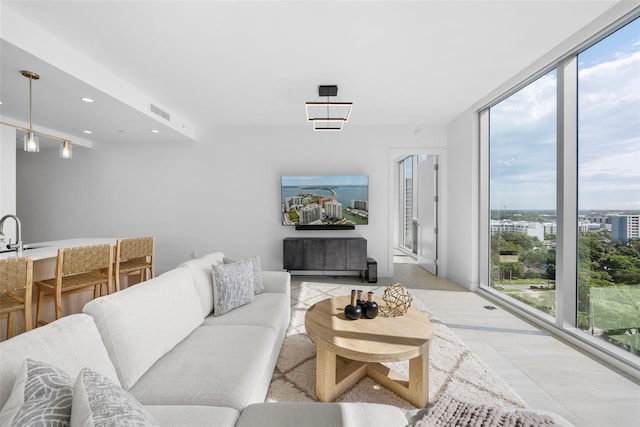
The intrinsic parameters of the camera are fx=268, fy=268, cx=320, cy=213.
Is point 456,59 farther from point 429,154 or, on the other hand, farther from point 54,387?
point 54,387

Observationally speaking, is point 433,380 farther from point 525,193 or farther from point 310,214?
point 310,214

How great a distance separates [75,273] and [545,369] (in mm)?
4168

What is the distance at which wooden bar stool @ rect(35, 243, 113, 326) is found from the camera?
235 cm

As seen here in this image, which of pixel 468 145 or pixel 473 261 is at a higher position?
pixel 468 145

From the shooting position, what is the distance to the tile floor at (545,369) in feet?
5.58

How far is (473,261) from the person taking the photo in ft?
13.4

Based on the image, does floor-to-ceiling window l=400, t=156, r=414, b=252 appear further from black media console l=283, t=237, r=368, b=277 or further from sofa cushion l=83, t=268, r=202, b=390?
sofa cushion l=83, t=268, r=202, b=390

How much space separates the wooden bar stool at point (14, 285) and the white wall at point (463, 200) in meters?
4.95

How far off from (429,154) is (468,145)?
32.2 inches

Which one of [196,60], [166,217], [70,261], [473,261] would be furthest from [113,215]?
[473,261]

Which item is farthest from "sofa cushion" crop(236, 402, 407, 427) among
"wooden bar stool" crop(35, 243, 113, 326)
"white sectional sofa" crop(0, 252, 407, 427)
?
"wooden bar stool" crop(35, 243, 113, 326)

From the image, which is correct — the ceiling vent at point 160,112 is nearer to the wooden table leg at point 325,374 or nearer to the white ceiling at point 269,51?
the white ceiling at point 269,51

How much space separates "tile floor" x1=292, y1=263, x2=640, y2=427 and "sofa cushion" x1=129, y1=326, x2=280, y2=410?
179cm

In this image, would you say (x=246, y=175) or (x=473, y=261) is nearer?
(x=473, y=261)
